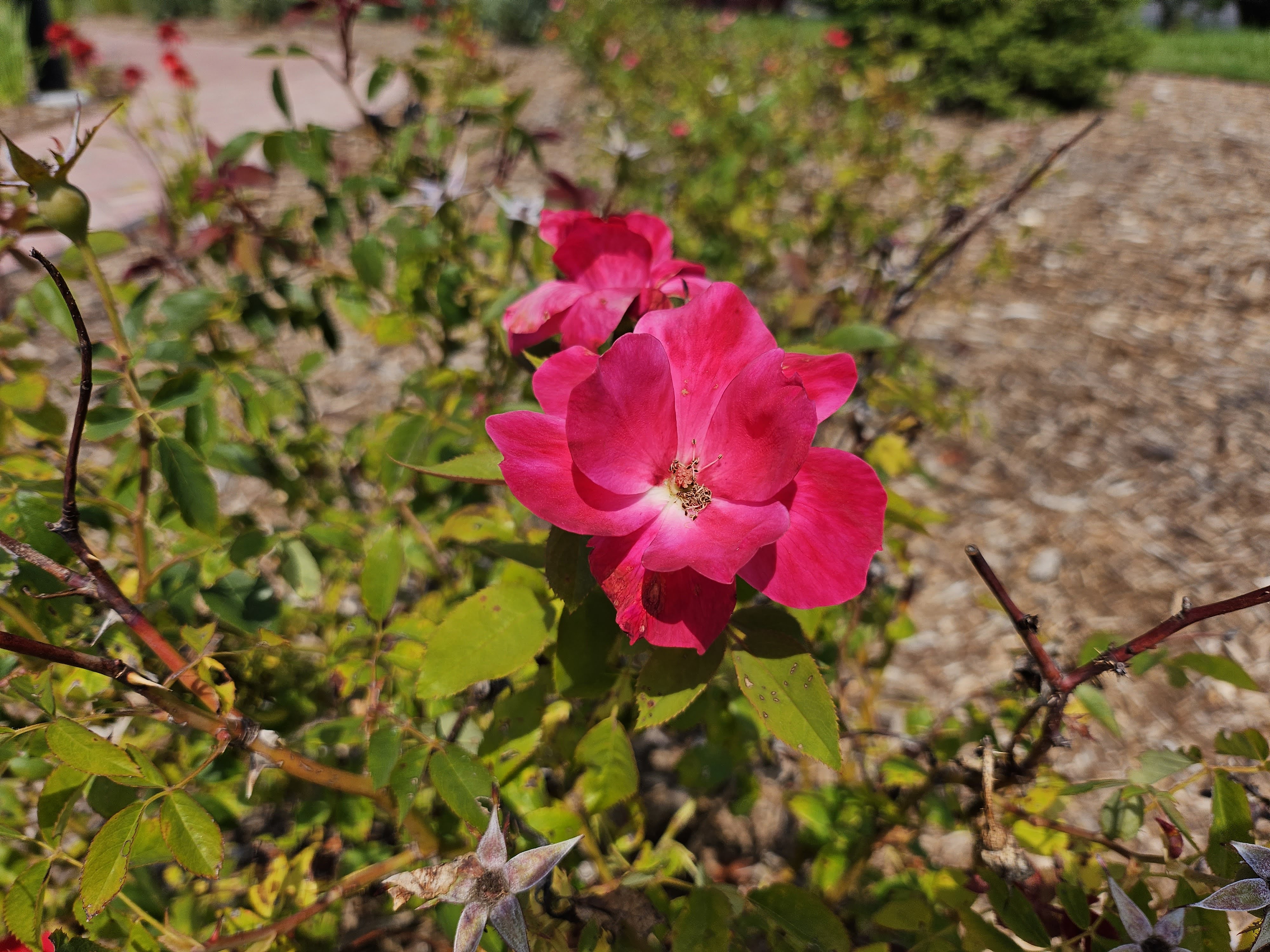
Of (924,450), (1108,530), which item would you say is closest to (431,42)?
(924,450)

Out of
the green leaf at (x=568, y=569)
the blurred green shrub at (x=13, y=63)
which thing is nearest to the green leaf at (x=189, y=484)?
the green leaf at (x=568, y=569)

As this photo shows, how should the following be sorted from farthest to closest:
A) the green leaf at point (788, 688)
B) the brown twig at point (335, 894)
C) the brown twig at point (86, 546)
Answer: the brown twig at point (335, 894)
the green leaf at point (788, 688)
the brown twig at point (86, 546)

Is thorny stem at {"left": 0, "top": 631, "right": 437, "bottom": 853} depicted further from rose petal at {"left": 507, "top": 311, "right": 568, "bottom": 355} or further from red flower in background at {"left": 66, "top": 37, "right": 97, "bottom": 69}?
red flower in background at {"left": 66, "top": 37, "right": 97, "bottom": 69}

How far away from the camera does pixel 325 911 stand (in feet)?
3.49

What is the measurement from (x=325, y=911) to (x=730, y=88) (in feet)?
15.2

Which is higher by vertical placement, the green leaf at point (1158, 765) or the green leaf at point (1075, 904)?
the green leaf at point (1158, 765)

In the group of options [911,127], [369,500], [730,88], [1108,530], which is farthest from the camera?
[911,127]

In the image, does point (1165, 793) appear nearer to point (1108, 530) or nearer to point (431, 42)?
point (1108, 530)

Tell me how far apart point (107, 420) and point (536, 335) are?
2.06 ft

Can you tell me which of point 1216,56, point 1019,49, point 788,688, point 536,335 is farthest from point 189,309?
point 1216,56

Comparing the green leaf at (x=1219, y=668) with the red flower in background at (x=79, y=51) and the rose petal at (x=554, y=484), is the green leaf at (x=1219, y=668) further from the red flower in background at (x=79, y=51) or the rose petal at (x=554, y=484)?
the red flower in background at (x=79, y=51)

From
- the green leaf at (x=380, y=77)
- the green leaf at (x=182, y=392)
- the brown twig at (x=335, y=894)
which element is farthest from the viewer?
the green leaf at (x=380, y=77)

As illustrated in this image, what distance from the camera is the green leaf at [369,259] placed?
1.32 meters

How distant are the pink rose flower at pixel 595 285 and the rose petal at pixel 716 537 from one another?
0.21 metres
